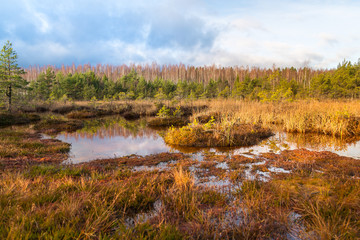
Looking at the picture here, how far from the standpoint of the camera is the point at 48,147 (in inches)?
327

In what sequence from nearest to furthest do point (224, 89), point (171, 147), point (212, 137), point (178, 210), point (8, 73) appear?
point (178, 210), point (171, 147), point (212, 137), point (8, 73), point (224, 89)

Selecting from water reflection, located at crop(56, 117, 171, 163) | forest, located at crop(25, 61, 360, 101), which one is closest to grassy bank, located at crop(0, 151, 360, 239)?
water reflection, located at crop(56, 117, 171, 163)

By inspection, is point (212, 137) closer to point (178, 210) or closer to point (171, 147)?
point (171, 147)

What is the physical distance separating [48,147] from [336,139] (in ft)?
43.1

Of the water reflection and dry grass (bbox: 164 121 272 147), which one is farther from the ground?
dry grass (bbox: 164 121 272 147)

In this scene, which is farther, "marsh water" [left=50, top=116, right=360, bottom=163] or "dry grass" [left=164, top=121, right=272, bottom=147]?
"dry grass" [left=164, top=121, right=272, bottom=147]

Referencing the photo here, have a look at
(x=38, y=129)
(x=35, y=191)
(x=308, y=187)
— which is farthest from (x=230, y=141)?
(x=38, y=129)

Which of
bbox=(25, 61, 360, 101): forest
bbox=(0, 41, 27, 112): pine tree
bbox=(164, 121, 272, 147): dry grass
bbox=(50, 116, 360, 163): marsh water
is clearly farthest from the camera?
bbox=(25, 61, 360, 101): forest

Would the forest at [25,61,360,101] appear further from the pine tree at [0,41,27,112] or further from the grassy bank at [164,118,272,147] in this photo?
the grassy bank at [164,118,272,147]

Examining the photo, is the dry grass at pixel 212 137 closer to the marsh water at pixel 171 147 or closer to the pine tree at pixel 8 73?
the marsh water at pixel 171 147

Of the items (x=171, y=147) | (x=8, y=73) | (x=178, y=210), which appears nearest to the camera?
(x=178, y=210)

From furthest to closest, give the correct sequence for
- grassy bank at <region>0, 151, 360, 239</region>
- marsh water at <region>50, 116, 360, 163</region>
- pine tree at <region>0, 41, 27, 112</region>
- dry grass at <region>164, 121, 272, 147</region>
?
1. pine tree at <region>0, 41, 27, 112</region>
2. dry grass at <region>164, 121, 272, 147</region>
3. marsh water at <region>50, 116, 360, 163</region>
4. grassy bank at <region>0, 151, 360, 239</region>

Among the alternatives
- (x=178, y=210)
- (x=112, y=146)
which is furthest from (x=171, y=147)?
(x=178, y=210)

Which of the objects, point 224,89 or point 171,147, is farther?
point 224,89
